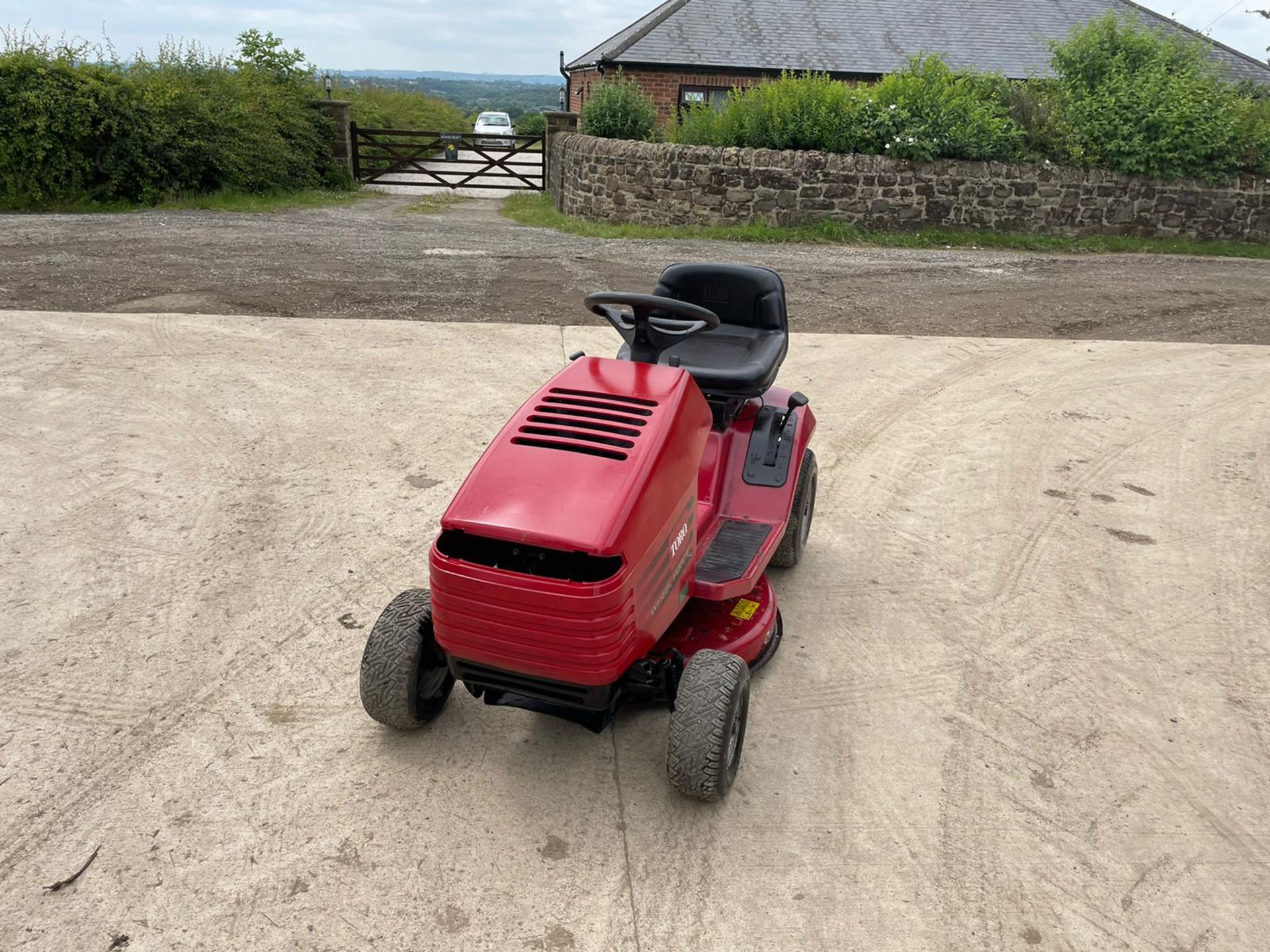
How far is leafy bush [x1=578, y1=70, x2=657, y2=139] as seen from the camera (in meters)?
14.6

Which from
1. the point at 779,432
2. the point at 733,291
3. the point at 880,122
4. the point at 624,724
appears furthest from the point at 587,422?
the point at 880,122

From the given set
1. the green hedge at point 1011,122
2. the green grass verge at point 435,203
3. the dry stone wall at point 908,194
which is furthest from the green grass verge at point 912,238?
the green grass verge at point 435,203

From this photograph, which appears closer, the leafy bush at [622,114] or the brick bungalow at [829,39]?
the leafy bush at [622,114]

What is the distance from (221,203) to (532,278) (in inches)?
273

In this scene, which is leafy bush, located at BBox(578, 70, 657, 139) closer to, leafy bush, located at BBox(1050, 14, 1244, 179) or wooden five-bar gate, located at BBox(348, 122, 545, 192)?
wooden five-bar gate, located at BBox(348, 122, 545, 192)

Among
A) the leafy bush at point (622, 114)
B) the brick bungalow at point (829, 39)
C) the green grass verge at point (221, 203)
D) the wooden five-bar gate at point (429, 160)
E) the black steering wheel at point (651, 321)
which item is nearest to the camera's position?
the black steering wheel at point (651, 321)

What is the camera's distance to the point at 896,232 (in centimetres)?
1325

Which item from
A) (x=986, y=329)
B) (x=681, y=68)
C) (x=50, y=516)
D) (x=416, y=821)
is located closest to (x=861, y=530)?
(x=416, y=821)

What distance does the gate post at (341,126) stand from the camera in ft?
56.7

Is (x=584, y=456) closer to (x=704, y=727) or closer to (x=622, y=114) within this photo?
(x=704, y=727)

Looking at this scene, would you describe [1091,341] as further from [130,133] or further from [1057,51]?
[130,133]

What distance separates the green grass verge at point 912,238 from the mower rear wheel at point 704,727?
10.7 metres

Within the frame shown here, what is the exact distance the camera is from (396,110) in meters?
28.0

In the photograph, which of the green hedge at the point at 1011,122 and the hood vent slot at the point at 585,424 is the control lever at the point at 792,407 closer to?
the hood vent slot at the point at 585,424
